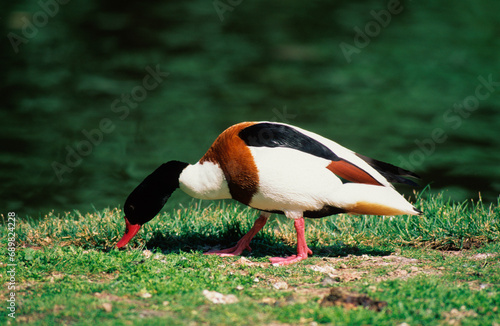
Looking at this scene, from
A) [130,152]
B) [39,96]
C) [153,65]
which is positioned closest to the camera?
[130,152]

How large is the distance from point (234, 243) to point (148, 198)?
3.16 ft

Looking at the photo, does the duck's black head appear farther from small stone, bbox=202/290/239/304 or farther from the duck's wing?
small stone, bbox=202/290/239/304

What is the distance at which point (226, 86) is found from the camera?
12.7m

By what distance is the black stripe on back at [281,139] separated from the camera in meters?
5.28

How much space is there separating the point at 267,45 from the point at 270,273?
10.2 m

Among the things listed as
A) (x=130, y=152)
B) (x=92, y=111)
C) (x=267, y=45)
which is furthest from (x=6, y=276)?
(x=267, y=45)

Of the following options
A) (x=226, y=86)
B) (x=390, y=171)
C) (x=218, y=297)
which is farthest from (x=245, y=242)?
(x=226, y=86)

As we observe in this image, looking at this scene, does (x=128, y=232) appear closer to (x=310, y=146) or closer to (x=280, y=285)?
(x=280, y=285)

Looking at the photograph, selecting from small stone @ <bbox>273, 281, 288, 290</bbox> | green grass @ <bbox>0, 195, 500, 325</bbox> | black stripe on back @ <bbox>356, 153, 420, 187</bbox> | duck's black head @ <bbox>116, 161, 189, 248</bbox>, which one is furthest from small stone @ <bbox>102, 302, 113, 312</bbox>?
black stripe on back @ <bbox>356, 153, 420, 187</bbox>

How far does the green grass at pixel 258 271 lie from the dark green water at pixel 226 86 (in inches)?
110

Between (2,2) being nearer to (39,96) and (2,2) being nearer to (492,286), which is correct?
(39,96)

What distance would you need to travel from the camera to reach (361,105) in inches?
468

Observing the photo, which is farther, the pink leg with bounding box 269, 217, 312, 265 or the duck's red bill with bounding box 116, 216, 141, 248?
the duck's red bill with bounding box 116, 216, 141, 248

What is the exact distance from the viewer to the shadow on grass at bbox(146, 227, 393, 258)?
5.59 metres
